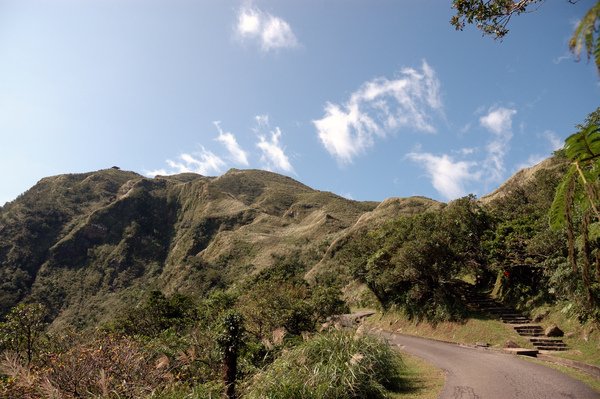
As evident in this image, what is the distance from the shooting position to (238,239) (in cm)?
8975

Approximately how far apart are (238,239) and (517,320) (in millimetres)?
75599

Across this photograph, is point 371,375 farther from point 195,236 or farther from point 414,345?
point 195,236

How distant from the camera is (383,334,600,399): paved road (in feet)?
30.5

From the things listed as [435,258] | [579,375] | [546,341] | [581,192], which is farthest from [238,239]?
[581,192]

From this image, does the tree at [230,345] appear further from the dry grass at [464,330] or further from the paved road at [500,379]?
the dry grass at [464,330]

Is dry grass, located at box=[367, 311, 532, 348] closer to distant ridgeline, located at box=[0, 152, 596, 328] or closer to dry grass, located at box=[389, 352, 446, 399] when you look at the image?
distant ridgeline, located at box=[0, 152, 596, 328]

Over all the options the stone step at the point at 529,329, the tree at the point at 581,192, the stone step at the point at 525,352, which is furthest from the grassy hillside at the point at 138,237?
the tree at the point at 581,192

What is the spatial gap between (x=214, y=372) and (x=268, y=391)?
121 inches

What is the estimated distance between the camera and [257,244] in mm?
83812

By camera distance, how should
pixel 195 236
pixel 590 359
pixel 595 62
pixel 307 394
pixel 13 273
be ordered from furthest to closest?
pixel 195 236 < pixel 13 273 < pixel 590 359 < pixel 307 394 < pixel 595 62

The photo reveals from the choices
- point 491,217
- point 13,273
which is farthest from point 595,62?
point 13,273

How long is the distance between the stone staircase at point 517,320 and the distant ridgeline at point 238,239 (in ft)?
4.44

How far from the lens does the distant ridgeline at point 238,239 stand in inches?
917

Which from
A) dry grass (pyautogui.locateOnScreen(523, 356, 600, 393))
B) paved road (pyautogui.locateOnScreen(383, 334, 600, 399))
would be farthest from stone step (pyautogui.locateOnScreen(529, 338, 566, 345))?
dry grass (pyautogui.locateOnScreen(523, 356, 600, 393))
